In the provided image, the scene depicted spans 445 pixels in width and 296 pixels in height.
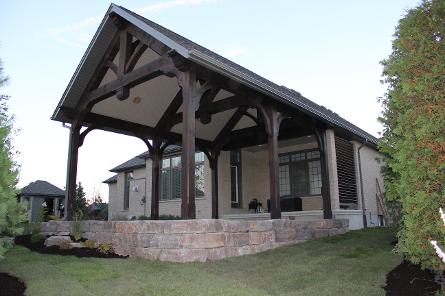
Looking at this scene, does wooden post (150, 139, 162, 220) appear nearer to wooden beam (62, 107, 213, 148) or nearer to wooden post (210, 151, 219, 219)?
wooden beam (62, 107, 213, 148)

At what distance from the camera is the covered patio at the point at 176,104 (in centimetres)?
754

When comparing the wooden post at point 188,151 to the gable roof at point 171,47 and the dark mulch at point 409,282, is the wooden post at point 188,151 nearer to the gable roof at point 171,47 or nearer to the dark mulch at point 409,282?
the gable roof at point 171,47

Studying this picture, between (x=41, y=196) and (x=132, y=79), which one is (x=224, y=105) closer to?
(x=132, y=79)

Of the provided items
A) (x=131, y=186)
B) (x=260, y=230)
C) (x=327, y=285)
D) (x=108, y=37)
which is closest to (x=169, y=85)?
(x=108, y=37)

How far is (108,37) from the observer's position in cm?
1001

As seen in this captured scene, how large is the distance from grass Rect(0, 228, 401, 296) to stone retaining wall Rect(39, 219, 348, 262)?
0.24 meters

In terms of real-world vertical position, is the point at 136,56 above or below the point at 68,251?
above

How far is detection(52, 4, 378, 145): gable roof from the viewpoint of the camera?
7203 millimetres

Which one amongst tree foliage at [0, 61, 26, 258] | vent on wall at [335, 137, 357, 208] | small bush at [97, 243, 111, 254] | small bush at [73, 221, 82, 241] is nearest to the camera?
tree foliage at [0, 61, 26, 258]

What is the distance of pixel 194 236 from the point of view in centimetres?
660

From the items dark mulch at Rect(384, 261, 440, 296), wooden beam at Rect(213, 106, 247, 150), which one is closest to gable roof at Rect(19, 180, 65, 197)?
wooden beam at Rect(213, 106, 247, 150)

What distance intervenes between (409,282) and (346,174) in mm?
7723

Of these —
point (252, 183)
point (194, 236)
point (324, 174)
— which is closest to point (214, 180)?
point (252, 183)

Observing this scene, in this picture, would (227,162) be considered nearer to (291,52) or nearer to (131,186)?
(291,52)
